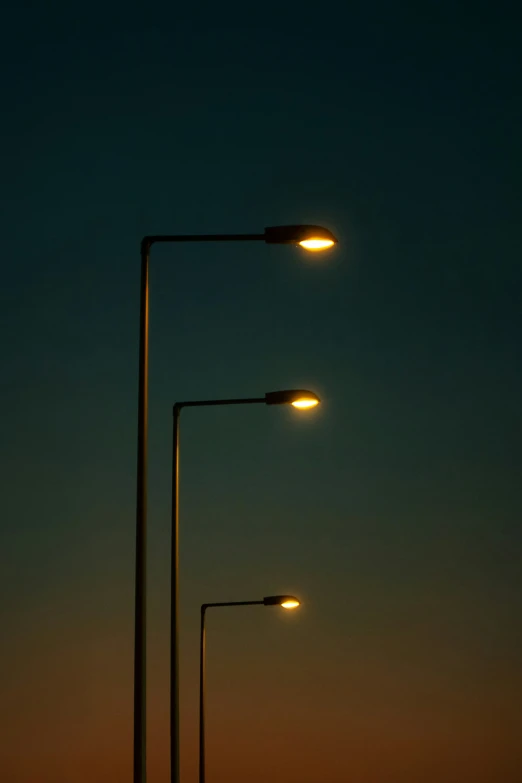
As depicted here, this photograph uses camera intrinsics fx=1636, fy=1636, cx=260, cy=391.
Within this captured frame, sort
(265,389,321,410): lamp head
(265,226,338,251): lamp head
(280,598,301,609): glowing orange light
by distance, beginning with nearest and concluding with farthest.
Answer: (265,226,338,251): lamp head
(265,389,321,410): lamp head
(280,598,301,609): glowing orange light

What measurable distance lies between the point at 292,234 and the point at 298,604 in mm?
20933

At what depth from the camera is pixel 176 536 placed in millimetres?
26250

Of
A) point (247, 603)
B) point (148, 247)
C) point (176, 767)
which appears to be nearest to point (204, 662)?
point (247, 603)

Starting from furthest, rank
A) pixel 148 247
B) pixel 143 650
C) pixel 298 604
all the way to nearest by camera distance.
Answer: pixel 298 604
pixel 148 247
pixel 143 650

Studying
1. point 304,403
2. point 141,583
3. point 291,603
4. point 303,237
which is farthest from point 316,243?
point 291,603

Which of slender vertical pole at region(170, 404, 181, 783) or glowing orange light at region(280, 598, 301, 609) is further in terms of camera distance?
glowing orange light at region(280, 598, 301, 609)

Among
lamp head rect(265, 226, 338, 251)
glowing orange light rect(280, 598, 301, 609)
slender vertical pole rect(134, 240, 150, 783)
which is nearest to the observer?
slender vertical pole rect(134, 240, 150, 783)

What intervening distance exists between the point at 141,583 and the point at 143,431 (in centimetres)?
167

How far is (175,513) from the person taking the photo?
26.1 metres

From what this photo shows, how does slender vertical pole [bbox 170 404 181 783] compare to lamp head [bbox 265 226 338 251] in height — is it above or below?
below

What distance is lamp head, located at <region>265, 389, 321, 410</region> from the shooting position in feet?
82.4

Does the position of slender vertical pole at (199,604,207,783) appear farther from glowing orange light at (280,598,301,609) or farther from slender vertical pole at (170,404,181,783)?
slender vertical pole at (170,404,181,783)

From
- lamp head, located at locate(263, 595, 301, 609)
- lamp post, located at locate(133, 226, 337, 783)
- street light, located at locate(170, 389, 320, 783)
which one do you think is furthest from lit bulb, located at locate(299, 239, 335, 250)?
lamp head, located at locate(263, 595, 301, 609)

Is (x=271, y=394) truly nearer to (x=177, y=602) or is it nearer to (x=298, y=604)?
(x=177, y=602)
